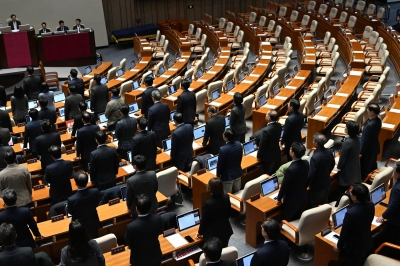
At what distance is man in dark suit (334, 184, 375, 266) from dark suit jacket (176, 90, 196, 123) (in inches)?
186

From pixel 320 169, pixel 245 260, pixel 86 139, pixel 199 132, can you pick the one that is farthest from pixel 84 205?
pixel 199 132

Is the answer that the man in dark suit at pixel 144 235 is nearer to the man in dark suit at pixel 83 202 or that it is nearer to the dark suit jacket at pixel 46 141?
the man in dark suit at pixel 83 202

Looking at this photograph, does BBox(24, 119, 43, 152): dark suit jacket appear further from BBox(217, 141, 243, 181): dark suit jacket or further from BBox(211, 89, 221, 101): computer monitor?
BBox(211, 89, 221, 101): computer monitor

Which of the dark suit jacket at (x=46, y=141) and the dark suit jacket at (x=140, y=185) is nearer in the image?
the dark suit jacket at (x=140, y=185)

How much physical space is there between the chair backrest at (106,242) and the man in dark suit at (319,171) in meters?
2.61

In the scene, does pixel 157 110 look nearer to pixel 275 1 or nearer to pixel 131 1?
pixel 131 1

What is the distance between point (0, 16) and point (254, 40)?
30.3ft

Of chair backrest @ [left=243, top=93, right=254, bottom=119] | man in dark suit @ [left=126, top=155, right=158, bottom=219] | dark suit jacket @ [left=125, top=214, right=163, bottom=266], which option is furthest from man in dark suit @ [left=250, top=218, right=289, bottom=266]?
chair backrest @ [left=243, top=93, right=254, bottom=119]

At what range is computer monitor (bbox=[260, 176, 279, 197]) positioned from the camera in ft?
21.3

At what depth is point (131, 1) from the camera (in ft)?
68.1

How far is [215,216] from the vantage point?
541cm

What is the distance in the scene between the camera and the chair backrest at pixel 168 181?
6923 millimetres

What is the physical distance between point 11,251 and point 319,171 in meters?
3.81

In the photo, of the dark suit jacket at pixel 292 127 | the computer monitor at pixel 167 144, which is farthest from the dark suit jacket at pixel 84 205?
the dark suit jacket at pixel 292 127
